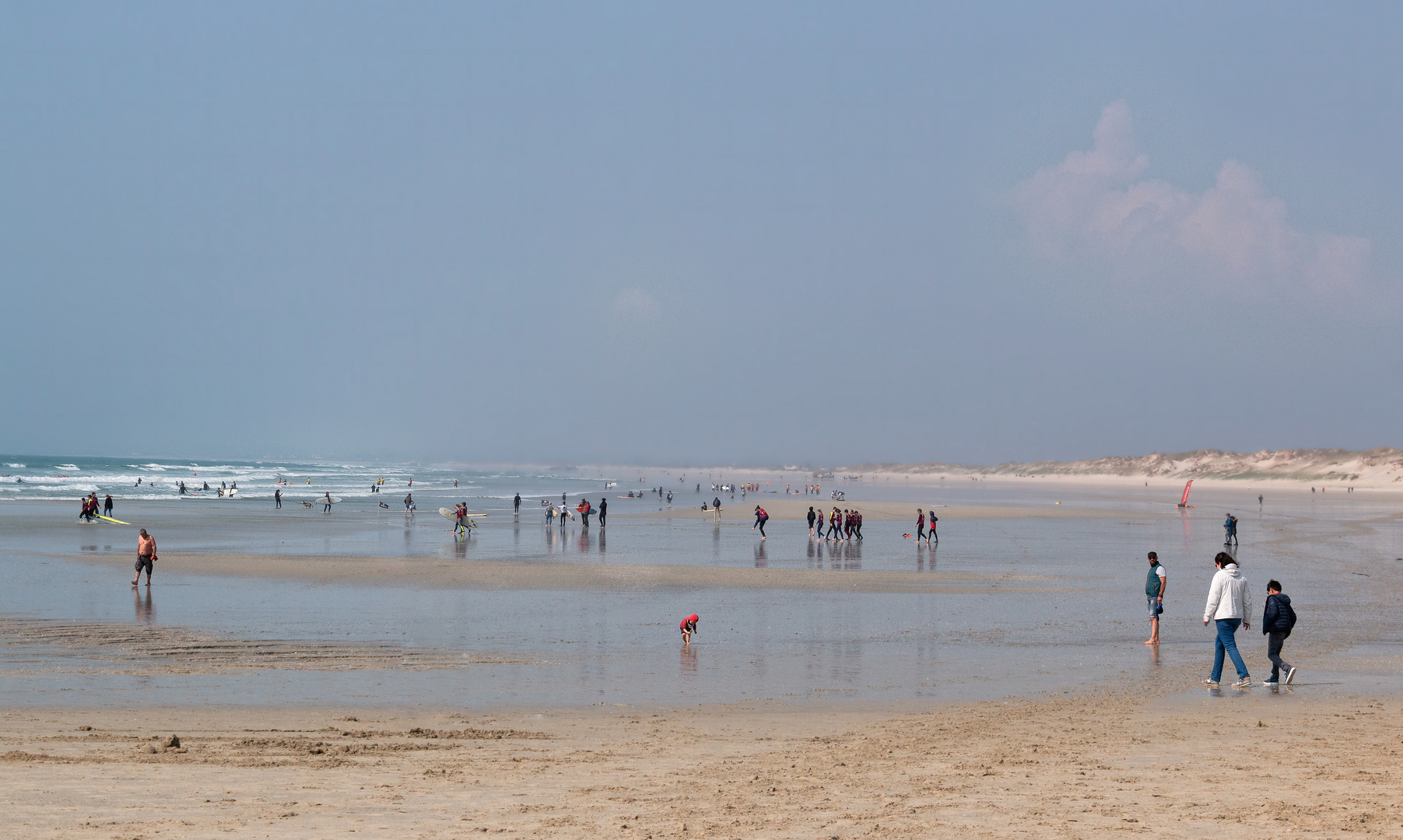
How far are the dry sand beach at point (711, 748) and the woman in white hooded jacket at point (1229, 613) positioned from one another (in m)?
0.55

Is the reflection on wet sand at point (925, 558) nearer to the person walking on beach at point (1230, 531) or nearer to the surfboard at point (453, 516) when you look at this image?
the person walking on beach at point (1230, 531)

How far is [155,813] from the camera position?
7.30 meters

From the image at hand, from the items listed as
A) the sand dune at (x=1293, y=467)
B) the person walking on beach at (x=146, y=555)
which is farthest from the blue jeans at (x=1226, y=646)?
the sand dune at (x=1293, y=467)

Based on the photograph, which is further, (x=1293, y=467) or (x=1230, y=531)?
(x=1293, y=467)

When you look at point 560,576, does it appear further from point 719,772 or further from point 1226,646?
point 719,772

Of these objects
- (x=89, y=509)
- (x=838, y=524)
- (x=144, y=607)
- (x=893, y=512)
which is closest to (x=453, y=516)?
(x=838, y=524)

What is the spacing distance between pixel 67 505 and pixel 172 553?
3684cm

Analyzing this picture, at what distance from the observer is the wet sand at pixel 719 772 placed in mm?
7207

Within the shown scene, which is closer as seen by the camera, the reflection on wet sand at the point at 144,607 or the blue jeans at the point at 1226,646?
the blue jeans at the point at 1226,646

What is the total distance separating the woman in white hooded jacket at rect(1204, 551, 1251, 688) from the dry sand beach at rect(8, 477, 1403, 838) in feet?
1.80

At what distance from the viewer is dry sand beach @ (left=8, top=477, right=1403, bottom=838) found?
7320mm

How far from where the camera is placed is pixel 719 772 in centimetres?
889

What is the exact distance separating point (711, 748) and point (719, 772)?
992 mm

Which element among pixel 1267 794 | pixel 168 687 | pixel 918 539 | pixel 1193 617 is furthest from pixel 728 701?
pixel 918 539
